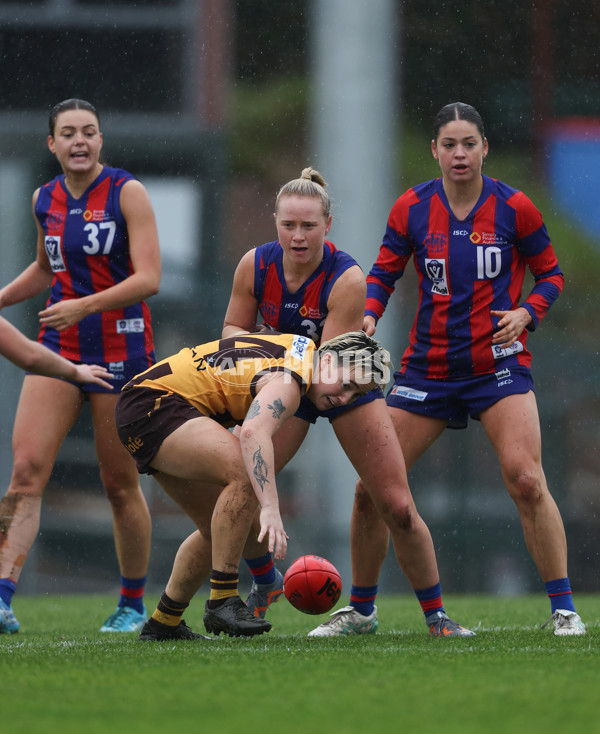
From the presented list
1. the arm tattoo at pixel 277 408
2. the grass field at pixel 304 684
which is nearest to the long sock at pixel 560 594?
the grass field at pixel 304 684

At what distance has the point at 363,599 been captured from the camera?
496 cm

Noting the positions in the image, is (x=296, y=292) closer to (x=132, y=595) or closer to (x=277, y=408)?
(x=277, y=408)

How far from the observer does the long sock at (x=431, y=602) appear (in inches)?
184

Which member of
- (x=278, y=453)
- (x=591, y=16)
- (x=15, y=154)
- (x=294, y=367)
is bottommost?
(x=278, y=453)

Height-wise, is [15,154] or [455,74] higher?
[455,74]

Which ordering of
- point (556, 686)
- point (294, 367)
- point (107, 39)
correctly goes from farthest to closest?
point (107, 39) < point (294, 367) < point (556, 686)

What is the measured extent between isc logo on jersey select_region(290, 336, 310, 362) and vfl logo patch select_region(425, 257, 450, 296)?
0.78 meters

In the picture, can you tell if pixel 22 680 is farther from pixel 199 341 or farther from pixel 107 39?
pixel 107 39

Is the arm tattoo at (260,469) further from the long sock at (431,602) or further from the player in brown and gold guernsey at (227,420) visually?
the long sock at (431,602)

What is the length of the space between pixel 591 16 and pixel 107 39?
18.9ft

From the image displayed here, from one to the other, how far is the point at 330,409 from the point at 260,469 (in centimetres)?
60

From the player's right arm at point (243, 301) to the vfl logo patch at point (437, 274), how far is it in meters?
0.68

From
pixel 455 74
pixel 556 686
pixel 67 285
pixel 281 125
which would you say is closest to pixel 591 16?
pixel 455 74

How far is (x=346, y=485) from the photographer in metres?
11.0
